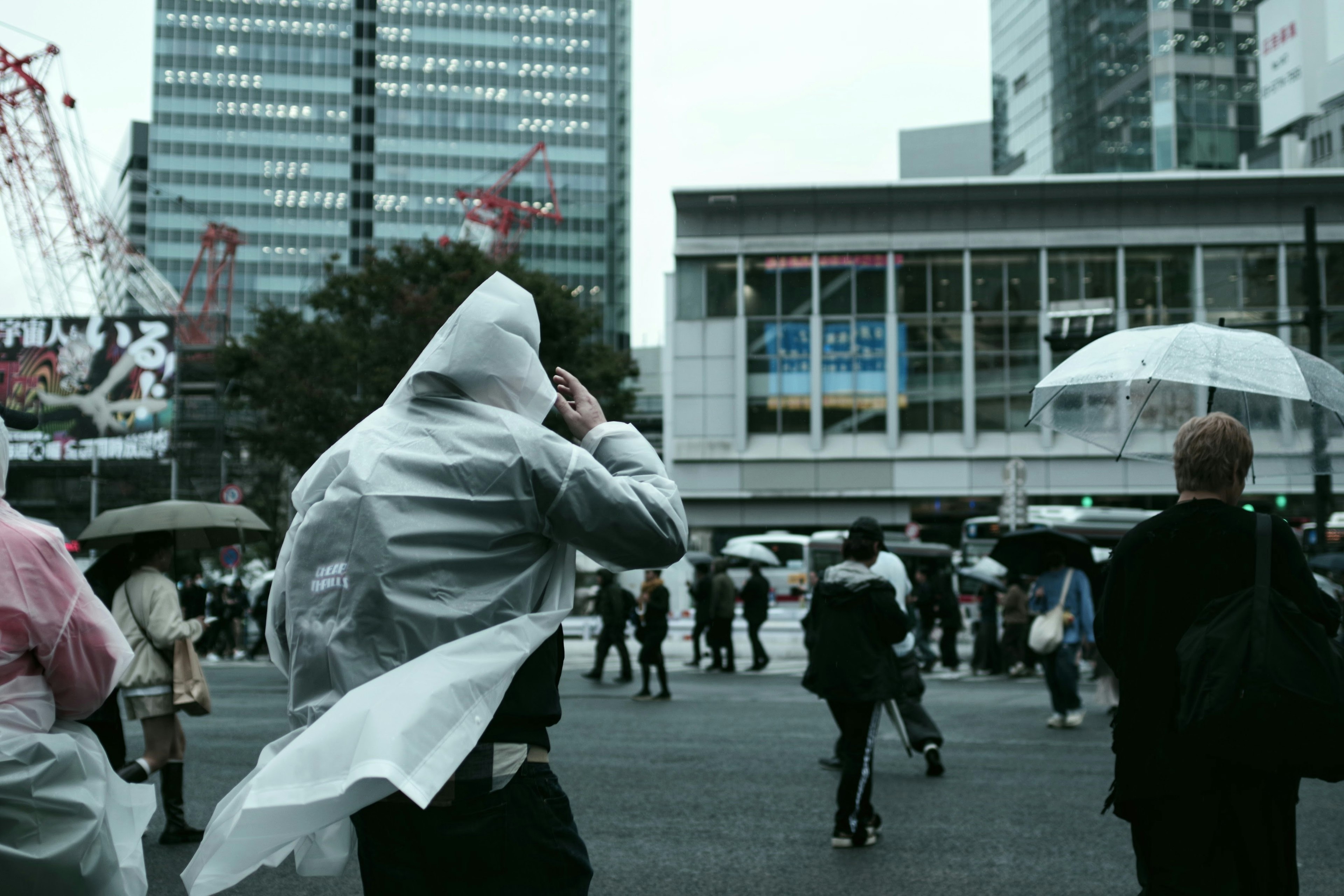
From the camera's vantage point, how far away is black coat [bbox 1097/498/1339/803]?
3498 millimetres

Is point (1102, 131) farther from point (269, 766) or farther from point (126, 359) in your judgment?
point (269, 766)

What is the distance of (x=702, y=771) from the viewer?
959 centimetres

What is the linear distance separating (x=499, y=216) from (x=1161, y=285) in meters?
71.4

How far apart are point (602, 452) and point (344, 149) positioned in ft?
445

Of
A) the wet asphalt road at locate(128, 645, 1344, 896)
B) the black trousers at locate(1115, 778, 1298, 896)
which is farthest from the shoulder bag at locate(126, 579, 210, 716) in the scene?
the black trousers at locate(1115, 778, 1298, 896)

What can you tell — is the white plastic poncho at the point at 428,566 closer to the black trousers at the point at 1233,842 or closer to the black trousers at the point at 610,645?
the black trousers at the point at 1233,842

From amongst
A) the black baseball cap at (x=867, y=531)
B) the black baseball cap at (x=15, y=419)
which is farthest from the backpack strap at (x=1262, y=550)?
the black baseball cap at (x=867, y=531)

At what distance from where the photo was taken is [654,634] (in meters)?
16.8

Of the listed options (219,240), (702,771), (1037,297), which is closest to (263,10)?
(219,240)

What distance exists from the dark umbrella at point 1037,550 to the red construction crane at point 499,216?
80.6 metres

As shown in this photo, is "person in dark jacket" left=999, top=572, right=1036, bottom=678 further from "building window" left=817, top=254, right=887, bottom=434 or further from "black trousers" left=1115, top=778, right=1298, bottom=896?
"building window" left=817, top=254, right=887, bottom=434

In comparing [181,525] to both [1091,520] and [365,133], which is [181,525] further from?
[365,133]

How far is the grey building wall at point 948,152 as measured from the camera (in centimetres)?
7569

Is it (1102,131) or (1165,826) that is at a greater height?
(1102,131)
